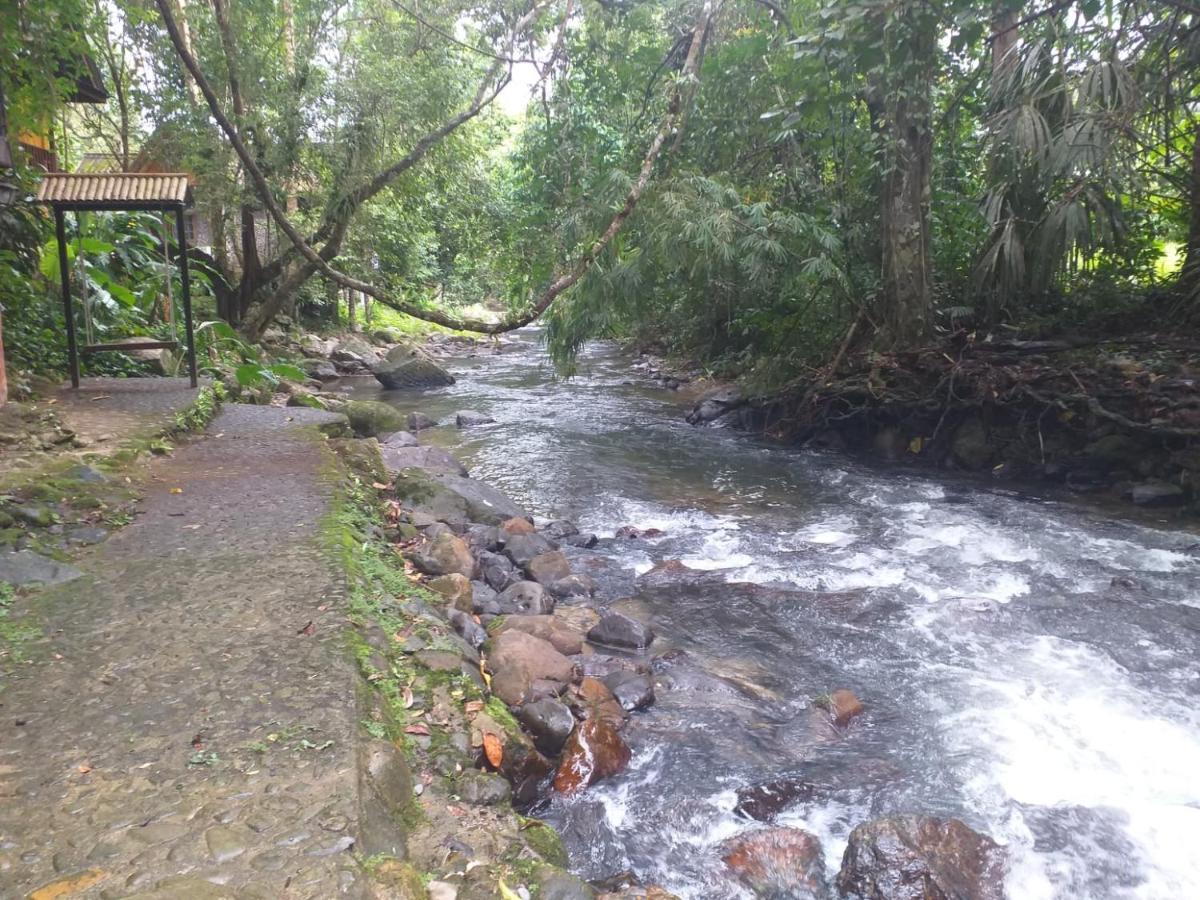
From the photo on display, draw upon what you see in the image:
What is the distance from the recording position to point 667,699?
459 centimetres

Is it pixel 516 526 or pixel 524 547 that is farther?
pixel 516 526


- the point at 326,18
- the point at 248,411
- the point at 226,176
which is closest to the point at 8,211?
the point at 248,411

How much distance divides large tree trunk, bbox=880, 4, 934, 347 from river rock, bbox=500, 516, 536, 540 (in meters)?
5.62

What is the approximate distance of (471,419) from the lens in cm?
1287

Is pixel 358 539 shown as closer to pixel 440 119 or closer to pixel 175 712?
pixel 175 712

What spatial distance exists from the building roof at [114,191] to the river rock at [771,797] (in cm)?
602

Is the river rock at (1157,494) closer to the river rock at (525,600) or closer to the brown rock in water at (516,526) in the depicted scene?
the brown rock in water at (516,526)

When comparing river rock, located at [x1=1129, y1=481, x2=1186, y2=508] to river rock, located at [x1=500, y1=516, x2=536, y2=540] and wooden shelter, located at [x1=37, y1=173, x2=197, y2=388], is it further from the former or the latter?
wooden shelter, located at [x1=37, y1=173, x2=197, y2=388]

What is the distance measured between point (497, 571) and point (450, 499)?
1479 millimetres

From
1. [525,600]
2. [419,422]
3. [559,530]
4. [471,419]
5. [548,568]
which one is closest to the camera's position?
[525,600]

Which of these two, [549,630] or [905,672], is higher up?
[549,630]

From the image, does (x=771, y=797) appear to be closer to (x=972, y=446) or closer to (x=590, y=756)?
(x=590, y=756)

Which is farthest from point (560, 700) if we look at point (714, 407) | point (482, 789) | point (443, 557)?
point (714, 407)

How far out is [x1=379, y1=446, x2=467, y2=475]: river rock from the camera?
27.6 ft
